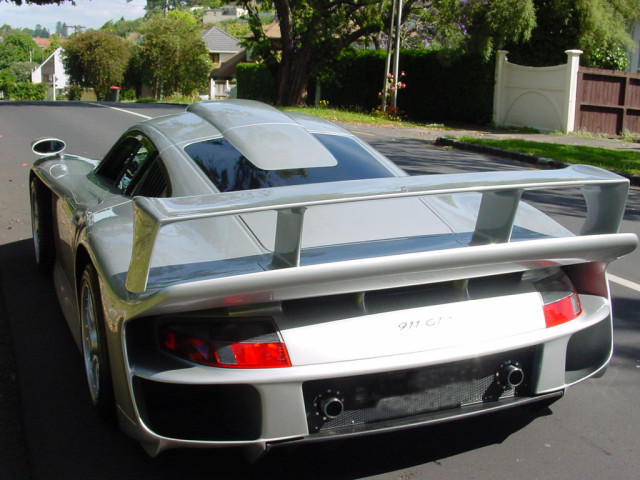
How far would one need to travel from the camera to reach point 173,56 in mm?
50500

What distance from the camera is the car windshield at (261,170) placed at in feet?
11.5

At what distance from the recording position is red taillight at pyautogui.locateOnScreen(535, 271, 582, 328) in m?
2.89

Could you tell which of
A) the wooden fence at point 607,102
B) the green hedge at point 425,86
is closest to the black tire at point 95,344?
the wooden fence at point 607,102

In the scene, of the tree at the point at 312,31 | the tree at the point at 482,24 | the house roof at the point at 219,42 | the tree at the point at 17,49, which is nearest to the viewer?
the tree at the point at 482,24

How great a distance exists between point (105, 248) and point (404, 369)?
136 cm

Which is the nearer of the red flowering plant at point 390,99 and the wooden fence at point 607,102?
the wooden fence at point 607,102

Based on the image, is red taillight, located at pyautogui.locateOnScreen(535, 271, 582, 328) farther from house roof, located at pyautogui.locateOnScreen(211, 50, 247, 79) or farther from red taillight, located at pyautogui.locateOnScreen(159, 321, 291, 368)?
house roof, located at pyautogui.locateOnScreen(211, 50, 247, 79)

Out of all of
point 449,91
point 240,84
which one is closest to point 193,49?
point 240,84

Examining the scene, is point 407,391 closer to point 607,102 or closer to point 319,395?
point 319,395

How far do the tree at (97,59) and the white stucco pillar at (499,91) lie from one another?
40.4 meters

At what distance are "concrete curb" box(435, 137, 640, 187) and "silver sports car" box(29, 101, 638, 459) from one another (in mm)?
8975

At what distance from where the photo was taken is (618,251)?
9.46ft

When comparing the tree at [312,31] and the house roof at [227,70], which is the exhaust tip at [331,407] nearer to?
the tree at [312,31]

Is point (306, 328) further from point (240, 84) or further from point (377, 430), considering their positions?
point (240, 84)
